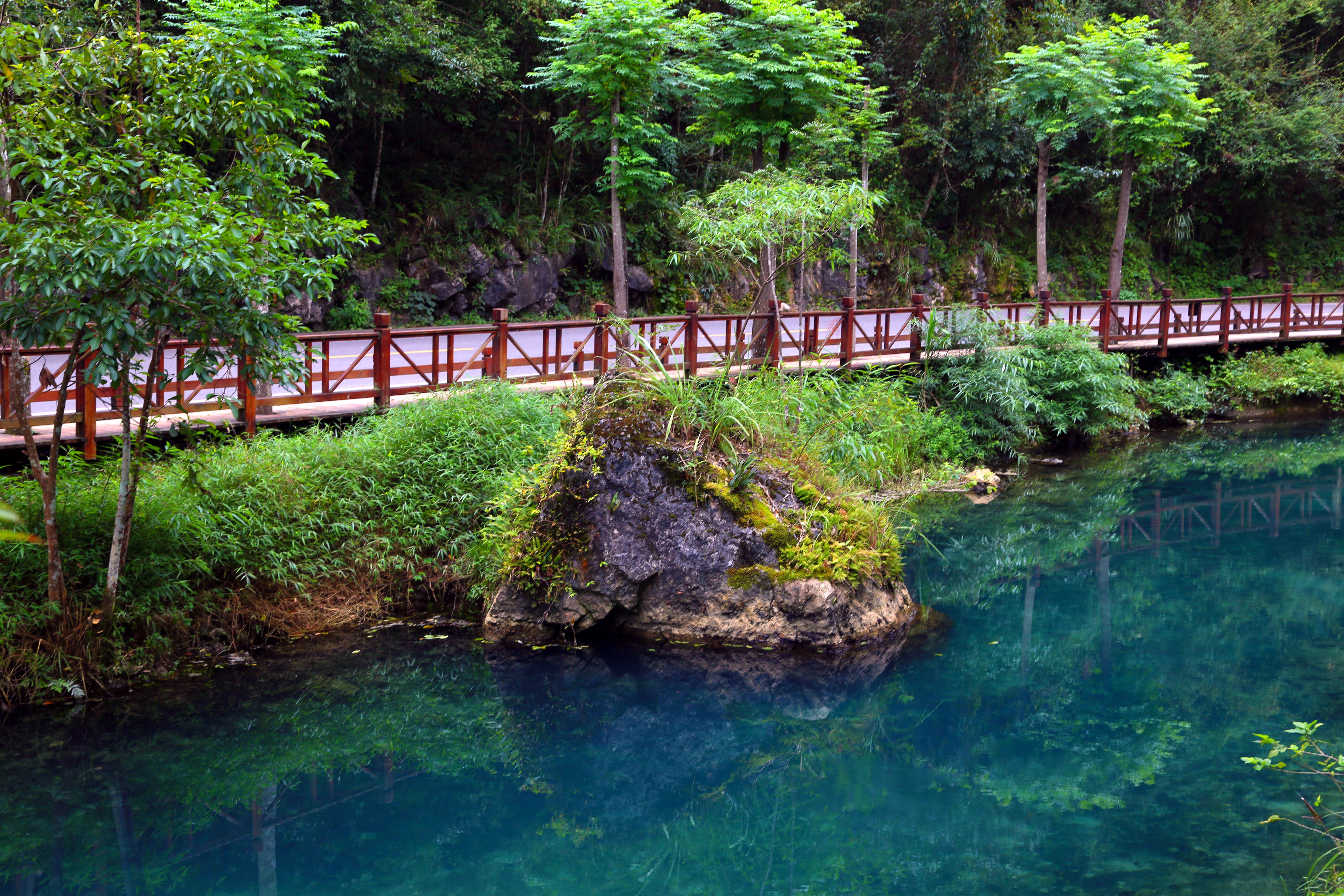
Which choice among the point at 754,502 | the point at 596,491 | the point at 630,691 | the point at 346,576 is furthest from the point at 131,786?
the point at 754,502

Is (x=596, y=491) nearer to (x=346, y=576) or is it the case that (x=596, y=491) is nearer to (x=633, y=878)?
(x=346, y=576)

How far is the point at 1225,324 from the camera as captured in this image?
2017 centimetres

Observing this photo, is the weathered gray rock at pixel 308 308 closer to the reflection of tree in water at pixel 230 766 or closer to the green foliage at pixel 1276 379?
the reflection of tree in water at pixel 230 766

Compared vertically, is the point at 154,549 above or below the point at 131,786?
above

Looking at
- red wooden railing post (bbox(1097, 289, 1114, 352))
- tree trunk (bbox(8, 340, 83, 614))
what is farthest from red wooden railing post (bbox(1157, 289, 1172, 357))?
tree trunk (bbox(8, 340, 83, 614))

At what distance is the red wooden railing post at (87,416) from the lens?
27.5 ft

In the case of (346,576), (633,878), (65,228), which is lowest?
(633,878)

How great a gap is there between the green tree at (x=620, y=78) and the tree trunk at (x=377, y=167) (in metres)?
3.35

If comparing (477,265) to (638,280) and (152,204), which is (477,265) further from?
(152,204)

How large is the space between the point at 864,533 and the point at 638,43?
36.5 ft

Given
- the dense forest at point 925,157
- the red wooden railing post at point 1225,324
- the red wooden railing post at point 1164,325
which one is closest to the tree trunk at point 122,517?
the dense forest at point 925,157

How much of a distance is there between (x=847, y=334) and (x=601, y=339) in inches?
177

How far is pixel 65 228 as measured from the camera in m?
6.07

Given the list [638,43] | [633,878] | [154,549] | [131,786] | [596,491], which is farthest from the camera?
[638,43]
